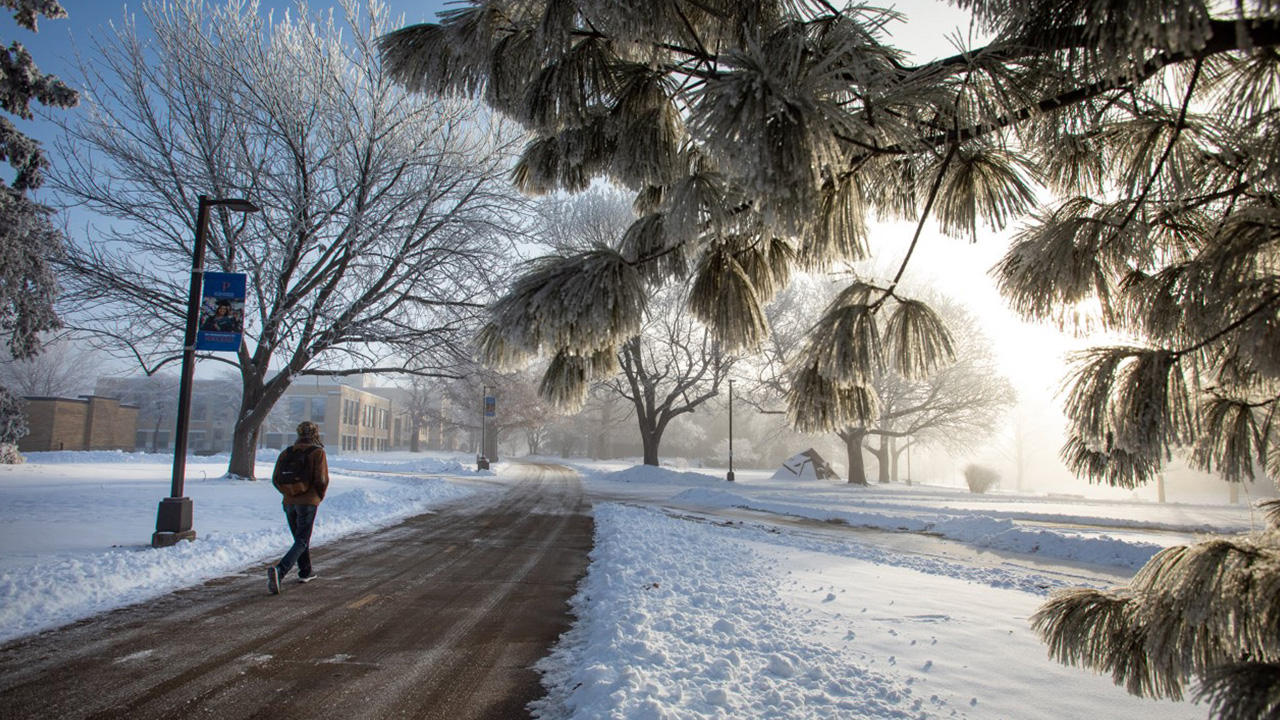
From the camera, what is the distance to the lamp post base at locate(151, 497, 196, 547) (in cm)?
769

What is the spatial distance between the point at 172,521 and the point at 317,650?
5.31 metres

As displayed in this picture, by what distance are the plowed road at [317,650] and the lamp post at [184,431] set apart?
1.95 metres

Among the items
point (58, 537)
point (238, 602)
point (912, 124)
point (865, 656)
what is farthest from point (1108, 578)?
point (58, 537)

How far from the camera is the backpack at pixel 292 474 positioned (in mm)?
6414

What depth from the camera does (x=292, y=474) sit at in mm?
6434

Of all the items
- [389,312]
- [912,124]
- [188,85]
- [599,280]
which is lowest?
[599,280]

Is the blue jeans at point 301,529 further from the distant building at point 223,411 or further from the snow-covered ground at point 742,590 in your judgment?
the distant building at point 223,411

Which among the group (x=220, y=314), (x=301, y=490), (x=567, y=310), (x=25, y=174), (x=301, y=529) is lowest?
(x=301, y=529)

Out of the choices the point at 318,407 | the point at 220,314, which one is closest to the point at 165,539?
the point at 220,314

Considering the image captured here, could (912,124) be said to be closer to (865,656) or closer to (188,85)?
(865,656)

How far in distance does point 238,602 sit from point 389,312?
10071mm

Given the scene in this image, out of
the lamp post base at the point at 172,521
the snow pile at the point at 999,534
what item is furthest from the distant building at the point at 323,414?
the lamp post base at the point at 172,521

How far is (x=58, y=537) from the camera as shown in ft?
24.8

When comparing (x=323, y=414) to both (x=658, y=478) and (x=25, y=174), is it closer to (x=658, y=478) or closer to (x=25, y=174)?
(x=658, y=478)
